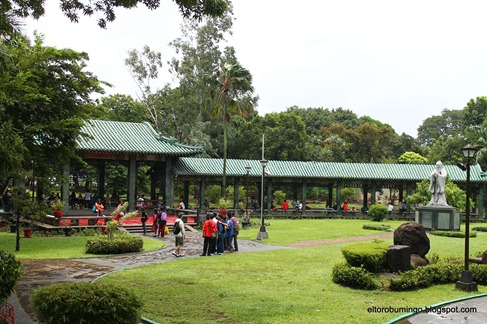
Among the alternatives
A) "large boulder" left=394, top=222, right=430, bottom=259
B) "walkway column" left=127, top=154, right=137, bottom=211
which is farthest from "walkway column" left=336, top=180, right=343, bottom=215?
"large boulder" left=394, top=222, right=430, bottom=259

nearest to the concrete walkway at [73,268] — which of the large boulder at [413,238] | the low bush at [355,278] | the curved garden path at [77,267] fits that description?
the curved garden path at [77,267]

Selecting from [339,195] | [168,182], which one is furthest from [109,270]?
[339,195]

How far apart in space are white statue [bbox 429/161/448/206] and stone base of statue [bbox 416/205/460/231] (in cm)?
42

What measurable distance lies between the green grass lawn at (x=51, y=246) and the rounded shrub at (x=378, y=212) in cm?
1948

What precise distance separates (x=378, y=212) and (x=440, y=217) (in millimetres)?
9142

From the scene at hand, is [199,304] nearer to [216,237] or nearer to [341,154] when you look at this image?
[216,237]

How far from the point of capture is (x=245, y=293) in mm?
10758

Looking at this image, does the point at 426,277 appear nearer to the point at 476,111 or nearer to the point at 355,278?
the point at 355,278

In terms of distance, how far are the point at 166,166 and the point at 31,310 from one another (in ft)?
76.5

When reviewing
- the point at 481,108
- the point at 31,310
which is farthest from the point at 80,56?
the point at 481,108

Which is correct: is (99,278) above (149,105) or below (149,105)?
below

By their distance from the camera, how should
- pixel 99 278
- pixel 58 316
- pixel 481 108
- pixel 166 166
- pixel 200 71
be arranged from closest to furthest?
pixel 58 316 → pixel 99 278 → pixel 166 166 → pixel 200 71 → pixel 481 108

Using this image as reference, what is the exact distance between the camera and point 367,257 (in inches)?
492

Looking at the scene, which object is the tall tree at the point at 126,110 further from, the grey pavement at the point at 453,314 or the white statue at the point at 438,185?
the grey pavement at the point at 453,314
